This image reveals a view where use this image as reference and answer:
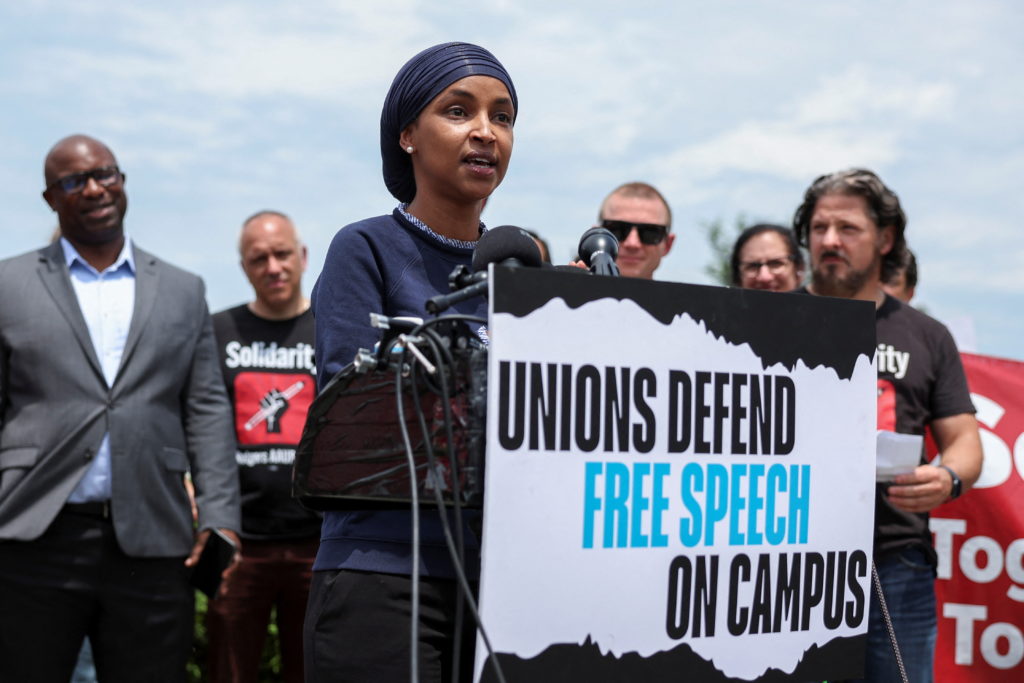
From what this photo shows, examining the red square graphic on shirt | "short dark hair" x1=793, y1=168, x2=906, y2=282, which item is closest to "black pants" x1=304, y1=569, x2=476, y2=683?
"short dark hair" x1=793, y1=168, x2=906, y2=282

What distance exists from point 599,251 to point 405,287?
41 centimetres

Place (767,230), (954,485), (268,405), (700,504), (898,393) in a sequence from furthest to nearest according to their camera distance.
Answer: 1. (767,230)
2. (268,405)
3. (898,393)
4. (954,485)
5. (700,504)

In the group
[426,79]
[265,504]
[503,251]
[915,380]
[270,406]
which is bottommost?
[265,504]

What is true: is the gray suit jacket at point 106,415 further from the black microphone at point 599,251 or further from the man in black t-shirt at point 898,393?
the black microphone at point 599,251

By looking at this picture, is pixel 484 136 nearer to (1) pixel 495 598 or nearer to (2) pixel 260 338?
(1) pixel 495 598

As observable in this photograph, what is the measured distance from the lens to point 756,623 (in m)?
2.12

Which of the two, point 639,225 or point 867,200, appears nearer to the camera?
point 867,200

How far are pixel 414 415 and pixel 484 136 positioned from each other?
0.74 m

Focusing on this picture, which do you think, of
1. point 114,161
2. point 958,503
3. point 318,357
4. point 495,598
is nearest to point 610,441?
point 495,598

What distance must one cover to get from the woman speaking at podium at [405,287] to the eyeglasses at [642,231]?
8.87 ft

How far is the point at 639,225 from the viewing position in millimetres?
5312

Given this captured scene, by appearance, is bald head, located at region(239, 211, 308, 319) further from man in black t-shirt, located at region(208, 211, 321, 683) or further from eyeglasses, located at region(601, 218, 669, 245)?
eyeglasses, located at region(601, 218, 669, 245)

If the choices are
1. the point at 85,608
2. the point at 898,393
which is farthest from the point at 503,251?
the point at 85,608

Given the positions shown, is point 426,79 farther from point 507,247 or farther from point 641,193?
point 641,193
